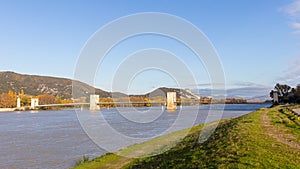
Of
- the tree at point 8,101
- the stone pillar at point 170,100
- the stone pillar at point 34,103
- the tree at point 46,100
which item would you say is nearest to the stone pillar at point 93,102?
the stone pillar at point 170,100

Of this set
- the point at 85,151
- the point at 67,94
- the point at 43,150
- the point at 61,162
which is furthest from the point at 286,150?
the point at 67,94

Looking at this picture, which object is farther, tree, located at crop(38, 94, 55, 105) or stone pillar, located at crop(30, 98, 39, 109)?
tree, located at crop(38, 94, 55, 105)

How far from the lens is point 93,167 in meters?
15.0

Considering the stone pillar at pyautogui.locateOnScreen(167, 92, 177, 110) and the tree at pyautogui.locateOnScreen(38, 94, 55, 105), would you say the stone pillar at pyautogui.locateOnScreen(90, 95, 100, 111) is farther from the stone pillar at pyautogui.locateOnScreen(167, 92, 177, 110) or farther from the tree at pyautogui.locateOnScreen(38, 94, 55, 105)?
the tree at pyautogui.locateOnScreen(38, 94, 55, 105)

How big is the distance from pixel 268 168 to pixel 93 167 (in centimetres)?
923

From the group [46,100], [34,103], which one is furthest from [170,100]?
[46,100]

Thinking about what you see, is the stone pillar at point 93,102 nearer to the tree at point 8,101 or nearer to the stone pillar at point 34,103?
the stone pillar at point 34,103

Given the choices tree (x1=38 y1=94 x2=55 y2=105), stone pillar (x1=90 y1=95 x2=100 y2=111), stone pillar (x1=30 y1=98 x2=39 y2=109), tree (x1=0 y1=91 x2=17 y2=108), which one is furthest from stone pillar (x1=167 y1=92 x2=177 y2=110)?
tree (x1=0 y1=91 x2=17 y2=108)

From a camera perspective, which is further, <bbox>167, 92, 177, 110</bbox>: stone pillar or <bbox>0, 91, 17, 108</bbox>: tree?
<bbox>0, 91, 17, 108</bbox>: tree

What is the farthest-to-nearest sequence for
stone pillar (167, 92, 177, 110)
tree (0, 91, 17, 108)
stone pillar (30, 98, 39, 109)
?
tree (0, 91, 17, 108) < stone pillar (30, 98, 39, 109) < stone pillar (167, 92, 177, 110)

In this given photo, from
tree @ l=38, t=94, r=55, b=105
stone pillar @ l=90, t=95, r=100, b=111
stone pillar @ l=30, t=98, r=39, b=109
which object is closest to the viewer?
stone pillar @ l=90, t=95, r=100, b=111

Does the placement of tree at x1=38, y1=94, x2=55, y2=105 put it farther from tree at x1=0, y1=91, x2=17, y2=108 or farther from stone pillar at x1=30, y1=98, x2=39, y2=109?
tree at x1=0, y1=91, x2=17, y2=108

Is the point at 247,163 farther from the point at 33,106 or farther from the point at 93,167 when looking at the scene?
the point at 33,106

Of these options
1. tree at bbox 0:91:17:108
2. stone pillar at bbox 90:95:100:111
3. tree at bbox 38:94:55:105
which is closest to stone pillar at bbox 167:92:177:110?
stone pillar at bbox 90:95:100:111
